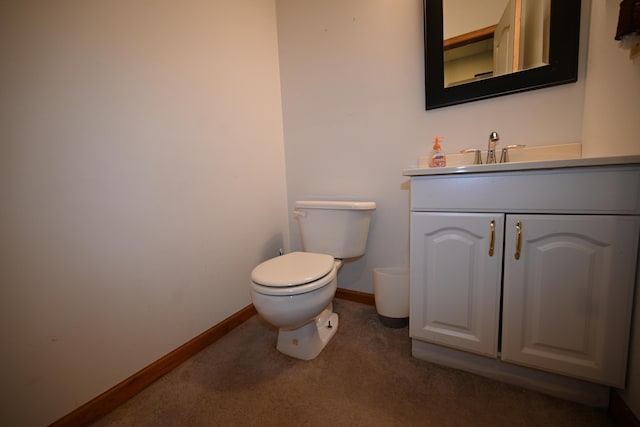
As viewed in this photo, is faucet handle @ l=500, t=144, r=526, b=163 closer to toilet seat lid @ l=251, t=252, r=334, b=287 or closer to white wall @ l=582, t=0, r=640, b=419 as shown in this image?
white wall @ l=582, t=0, r=640, b=419

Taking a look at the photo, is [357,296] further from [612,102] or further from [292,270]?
[612,102]

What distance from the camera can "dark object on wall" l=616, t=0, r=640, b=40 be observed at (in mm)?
647

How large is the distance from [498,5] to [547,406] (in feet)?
5.36

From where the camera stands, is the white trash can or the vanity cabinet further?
the white trash can

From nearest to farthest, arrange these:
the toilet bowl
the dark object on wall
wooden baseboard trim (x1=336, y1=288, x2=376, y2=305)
→ the dark object on wall → the toilet bowl → wooden baseboard trim (x1=336, y1=288, x2=376, y2=305)

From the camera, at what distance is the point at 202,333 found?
4.03 ft

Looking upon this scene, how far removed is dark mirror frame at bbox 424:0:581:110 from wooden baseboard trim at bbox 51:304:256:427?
163cm

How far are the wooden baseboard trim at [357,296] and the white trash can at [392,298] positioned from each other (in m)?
0.21

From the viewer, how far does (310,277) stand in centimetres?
97

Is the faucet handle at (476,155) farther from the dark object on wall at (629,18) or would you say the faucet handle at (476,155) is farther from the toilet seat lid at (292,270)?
the toilet seat lid at (292,270)

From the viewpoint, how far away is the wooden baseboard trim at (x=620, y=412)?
711 mm

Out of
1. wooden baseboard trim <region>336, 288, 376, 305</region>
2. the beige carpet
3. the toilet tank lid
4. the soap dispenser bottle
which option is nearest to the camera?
the beige carpet

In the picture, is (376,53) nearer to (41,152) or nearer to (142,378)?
(41,152)

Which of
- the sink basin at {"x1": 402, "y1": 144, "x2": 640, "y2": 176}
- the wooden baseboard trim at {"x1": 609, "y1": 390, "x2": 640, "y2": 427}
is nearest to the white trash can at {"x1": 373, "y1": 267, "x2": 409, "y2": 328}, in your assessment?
the sink basin at {"x1": 402, "y1": 144, "x2": 640, "y2": 176}
